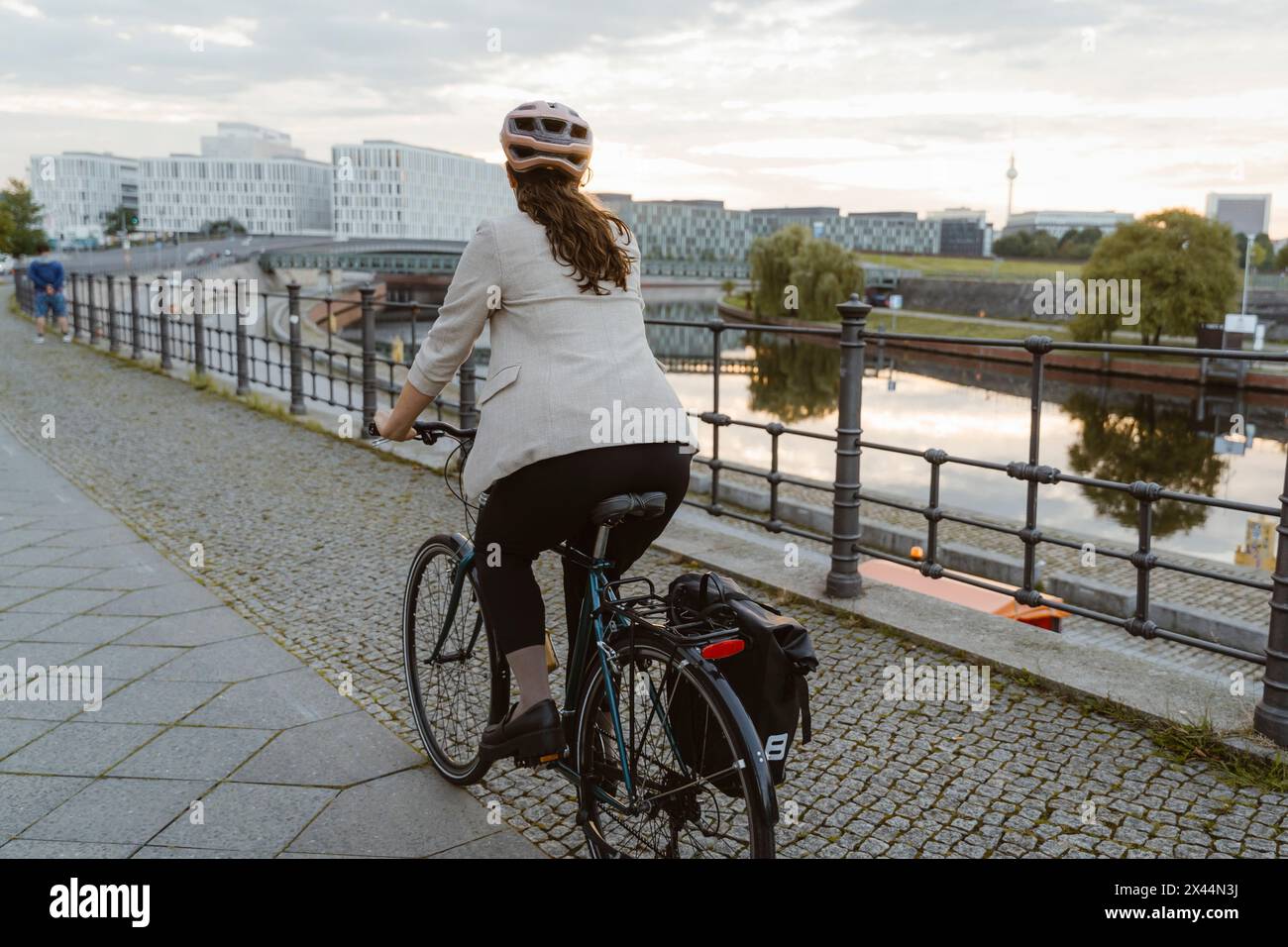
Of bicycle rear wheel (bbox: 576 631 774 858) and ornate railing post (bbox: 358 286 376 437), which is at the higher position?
ornate railing post (bbox: 358 286 376 437)

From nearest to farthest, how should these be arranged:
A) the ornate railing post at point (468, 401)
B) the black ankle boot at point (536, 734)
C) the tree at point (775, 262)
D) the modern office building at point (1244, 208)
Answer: the black ankle boot at point (536, 734)
the ornate railing post at point (468, 401)
the tree at point (775, 262)
the modern office building at point (1244, 208)

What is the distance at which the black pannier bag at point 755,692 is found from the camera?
7.58 ft

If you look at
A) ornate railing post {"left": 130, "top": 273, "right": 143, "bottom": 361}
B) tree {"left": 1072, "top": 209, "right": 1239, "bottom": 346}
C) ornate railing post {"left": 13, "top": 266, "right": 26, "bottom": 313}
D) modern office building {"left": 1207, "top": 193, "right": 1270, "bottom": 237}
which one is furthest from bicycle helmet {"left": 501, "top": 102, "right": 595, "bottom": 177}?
modern office building {"left": 1207, "top": 193, "right": 1270, "bottom": 237}

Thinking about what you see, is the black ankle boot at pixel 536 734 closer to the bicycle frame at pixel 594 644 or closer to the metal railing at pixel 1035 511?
the bicycle frame at pixel 594 644

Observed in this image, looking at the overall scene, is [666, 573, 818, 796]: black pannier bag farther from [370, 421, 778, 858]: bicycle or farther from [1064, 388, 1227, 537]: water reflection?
[1064, 388, 1227, 537]: water reflection

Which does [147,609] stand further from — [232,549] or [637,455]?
[637,455]

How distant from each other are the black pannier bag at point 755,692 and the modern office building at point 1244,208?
103 meters

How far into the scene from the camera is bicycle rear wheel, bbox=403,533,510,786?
10.6 ft

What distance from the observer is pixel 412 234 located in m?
162

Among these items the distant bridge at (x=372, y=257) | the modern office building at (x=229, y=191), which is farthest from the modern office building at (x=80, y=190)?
the distant bridge at (x=372, y=257)

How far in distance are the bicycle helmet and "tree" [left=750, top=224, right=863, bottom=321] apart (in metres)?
71.1

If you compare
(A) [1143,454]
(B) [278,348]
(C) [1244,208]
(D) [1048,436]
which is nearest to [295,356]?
(B) [278,348]

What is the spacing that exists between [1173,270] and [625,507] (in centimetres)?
5835

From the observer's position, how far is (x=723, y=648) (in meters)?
2.32
